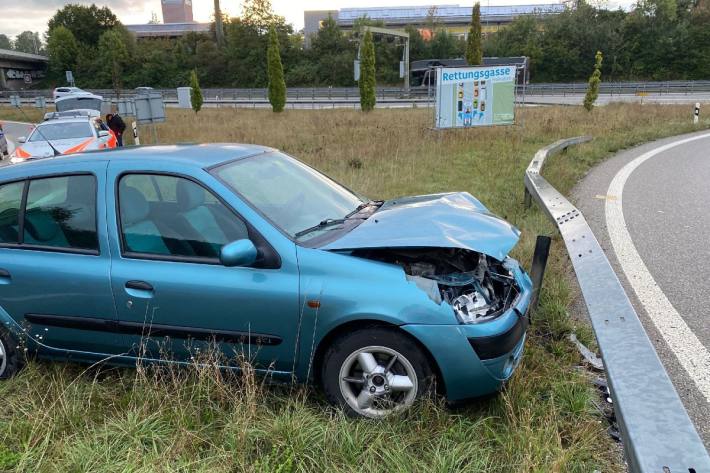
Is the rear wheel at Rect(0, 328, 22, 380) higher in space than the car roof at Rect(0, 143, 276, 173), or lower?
lower

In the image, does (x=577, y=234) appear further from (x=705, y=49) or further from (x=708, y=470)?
(x=705, y=49)

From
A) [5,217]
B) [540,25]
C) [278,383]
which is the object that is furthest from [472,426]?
[540,25]

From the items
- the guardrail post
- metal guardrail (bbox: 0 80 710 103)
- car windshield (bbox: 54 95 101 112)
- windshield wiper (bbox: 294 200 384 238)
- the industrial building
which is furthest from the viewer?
the industrial building

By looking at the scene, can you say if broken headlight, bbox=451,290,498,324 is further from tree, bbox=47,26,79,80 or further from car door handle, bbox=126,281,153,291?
tree, bbox=47,26,79,80

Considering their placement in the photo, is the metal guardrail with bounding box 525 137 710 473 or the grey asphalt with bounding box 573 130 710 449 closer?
the metal guardrail with bounding box 525 137 710 473

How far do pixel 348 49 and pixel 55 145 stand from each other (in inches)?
2558

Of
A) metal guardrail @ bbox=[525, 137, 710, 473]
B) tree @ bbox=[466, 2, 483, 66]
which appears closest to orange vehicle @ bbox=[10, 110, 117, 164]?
metal guardrail @ bbox=[525, 137, 710, 473]

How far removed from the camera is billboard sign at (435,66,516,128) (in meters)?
16.5

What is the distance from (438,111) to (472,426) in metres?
14.6

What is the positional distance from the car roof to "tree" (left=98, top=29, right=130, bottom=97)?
76.8 m

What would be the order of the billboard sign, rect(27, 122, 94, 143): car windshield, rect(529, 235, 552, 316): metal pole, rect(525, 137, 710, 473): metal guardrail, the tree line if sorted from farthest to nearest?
the tree line
the billboard sign
rect(27, 122, 94, 143): car windshield
rect(529, 235, 552, 316): metal pole
rect(525, 137, 710, 473): metal guardrail

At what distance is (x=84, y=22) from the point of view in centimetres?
9012

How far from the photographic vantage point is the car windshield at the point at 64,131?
14.6m

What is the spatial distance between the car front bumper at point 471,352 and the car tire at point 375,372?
10 centimetres
